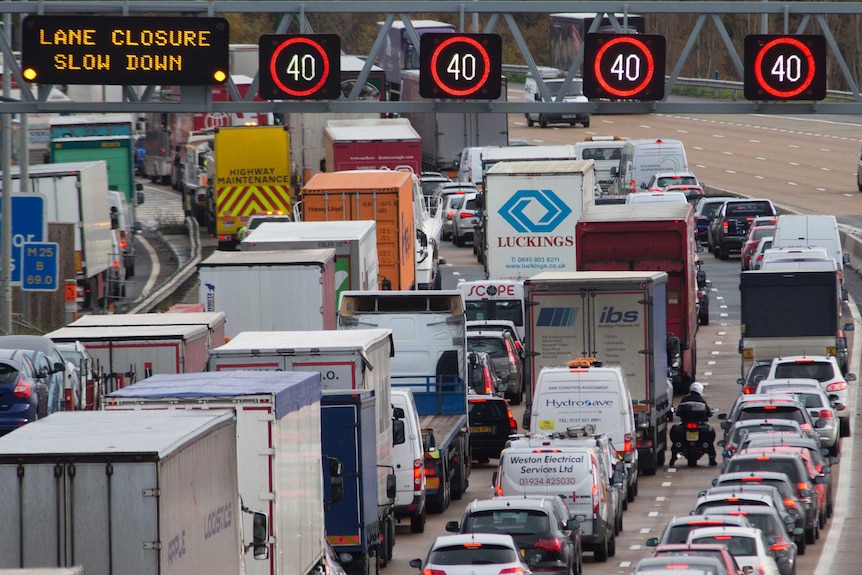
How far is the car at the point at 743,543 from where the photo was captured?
1958 cm

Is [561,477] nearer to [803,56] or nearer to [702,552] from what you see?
[702,552]

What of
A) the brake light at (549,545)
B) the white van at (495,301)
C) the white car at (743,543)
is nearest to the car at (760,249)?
the white van at (495,301)

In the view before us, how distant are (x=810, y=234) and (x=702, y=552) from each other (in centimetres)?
3037

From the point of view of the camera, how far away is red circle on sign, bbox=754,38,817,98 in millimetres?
25703

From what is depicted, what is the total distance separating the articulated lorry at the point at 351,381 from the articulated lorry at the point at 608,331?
24.1 feet

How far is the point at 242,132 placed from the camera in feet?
175

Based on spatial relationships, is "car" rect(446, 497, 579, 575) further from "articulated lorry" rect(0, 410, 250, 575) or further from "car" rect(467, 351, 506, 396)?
"car" rect(467, 351, 506, 396)

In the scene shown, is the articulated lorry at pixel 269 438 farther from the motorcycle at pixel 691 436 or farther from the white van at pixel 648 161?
the white van at pixel 648 161

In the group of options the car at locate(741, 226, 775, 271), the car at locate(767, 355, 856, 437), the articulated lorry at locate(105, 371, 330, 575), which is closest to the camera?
the articulated lorry at locate(105, 371, 330, 575)

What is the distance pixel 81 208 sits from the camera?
45.8m

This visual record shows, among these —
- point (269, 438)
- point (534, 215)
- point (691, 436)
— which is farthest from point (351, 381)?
point (534, 215)

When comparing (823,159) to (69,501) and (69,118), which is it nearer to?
(69,118)

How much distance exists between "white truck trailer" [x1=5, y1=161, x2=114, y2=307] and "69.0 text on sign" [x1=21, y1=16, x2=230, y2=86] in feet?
65.1

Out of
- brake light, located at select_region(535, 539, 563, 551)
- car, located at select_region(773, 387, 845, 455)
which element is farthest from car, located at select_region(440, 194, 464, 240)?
brake light, located at select_region(535, 539, 563, 551)
